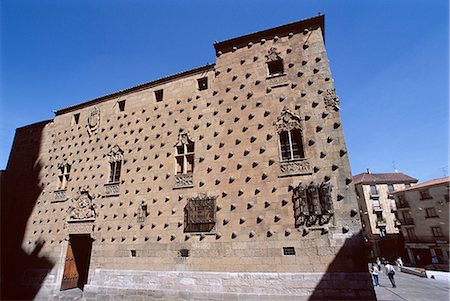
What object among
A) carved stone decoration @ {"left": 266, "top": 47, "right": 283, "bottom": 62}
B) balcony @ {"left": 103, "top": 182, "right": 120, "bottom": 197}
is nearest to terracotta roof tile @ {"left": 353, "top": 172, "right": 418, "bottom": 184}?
carved stone decoration @ {"left": 266, "top": 47, "right": 283, "bottom": 62}

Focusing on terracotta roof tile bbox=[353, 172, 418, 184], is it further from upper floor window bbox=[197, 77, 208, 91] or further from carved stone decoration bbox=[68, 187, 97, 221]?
carved stone decoration bbox=[68, 187, 97, 221]

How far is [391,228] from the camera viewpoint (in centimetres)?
3319

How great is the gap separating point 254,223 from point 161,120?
21.1ft

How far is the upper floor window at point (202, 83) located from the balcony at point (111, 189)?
19.1ft

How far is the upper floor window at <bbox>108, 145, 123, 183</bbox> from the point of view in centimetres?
1166

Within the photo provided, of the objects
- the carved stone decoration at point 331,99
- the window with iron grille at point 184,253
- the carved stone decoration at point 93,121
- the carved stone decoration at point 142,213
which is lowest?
the window with iron grille at point 184,253

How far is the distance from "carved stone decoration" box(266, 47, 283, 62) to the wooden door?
1240 cm

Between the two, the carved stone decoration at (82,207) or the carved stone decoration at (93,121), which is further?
the carved stone decoration at (93,121)

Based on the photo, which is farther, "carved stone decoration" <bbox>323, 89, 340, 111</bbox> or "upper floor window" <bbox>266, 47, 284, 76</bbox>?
"upper floor window" <bbox>266, 47, 284, 76</bbox>

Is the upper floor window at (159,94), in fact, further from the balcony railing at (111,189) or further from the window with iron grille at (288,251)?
the window with iron grille at (288,251)

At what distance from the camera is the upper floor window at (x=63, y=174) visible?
1299 centimetres

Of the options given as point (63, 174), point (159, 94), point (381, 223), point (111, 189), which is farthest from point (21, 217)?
point (381, 223)

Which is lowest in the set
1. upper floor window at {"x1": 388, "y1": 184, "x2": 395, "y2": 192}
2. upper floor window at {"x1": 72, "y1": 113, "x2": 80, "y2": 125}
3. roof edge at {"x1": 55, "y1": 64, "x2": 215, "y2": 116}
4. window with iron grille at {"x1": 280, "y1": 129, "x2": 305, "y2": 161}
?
window with iron grille at {"x1": 280, "y1": 129, "x2": 305, "y2": 161}

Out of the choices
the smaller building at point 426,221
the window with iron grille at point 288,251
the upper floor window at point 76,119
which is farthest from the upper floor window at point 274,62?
the smaller building at point 426,221
